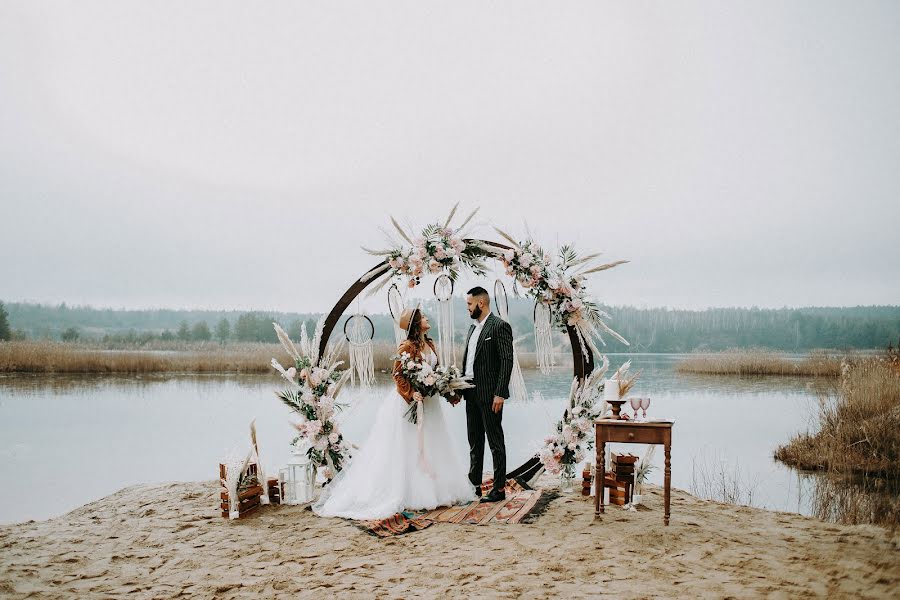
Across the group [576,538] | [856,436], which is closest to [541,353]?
[576,538]

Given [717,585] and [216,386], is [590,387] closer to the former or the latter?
[717,585]

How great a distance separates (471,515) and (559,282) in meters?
2.56

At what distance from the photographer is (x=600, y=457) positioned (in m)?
5.69

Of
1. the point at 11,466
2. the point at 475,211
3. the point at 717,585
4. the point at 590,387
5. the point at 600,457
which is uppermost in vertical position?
the point at 475,211

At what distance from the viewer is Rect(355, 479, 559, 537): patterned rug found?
219 inches

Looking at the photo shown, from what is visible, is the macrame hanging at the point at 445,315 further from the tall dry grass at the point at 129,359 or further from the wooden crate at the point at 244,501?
the tall dry grass at the point at 129,359

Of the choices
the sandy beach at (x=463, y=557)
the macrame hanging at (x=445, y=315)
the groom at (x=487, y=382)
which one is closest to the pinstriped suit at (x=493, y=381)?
the groom at (x=487, y=382)

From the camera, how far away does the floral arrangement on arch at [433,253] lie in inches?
264

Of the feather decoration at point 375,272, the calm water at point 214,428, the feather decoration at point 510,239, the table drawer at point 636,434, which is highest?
the feather decoration at point 510,239

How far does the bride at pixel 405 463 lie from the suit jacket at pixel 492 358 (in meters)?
0.46

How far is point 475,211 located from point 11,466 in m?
9.15

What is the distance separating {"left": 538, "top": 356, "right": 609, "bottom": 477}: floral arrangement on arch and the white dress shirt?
1164mm

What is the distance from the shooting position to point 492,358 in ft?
20.7

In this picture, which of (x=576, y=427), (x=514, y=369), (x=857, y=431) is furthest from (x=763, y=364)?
(x=514, y=369)
